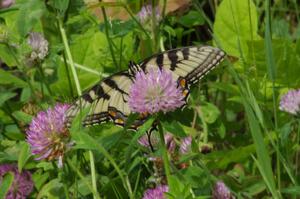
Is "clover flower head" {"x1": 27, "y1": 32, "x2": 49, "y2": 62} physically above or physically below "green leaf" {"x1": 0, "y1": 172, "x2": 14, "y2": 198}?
above

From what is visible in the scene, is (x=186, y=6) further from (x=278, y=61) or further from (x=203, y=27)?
(x=203, y=27)

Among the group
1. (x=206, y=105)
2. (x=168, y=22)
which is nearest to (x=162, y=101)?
(x=206, y=105)

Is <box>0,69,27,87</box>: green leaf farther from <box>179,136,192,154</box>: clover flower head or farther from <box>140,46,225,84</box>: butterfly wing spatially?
<box>179,136,192,154</box>: clover flower head

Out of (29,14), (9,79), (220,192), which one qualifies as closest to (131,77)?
(29,14)

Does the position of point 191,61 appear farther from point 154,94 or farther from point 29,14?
point 154,94

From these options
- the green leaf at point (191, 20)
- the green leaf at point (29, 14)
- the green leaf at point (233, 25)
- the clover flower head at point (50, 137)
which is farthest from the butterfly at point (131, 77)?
the green leaf at point (191, 20)

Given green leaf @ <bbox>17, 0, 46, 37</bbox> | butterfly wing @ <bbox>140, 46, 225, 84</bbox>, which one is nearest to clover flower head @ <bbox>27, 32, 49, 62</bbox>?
green leaf @ <bbox>17, 0, 46, 37</bbox>
